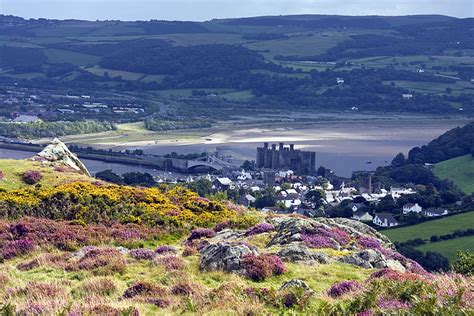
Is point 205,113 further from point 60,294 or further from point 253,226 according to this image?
point 60,294

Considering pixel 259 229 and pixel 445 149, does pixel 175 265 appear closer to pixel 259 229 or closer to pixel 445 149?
pixel 259 229

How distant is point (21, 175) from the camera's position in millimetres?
31859

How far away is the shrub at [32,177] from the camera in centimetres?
3127

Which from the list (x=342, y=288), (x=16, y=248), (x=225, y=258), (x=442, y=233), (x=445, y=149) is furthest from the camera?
(x=445, y=149)

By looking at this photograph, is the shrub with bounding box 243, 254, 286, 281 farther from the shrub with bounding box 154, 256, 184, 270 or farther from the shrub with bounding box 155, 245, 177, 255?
the shrub with bounding box 155, 245, 177, 255

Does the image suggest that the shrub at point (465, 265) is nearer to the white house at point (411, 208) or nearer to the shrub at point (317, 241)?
the shrub at point (317, 241)

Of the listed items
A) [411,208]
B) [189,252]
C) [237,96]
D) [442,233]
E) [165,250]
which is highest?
[189,252]

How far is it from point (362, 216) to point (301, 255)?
44.8m

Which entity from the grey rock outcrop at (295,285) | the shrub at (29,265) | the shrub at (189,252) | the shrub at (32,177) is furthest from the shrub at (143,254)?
the shrub at (32,177)

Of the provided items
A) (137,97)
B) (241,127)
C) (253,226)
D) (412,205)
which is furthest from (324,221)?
(137,97)

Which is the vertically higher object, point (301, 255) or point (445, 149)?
point (301, 255)

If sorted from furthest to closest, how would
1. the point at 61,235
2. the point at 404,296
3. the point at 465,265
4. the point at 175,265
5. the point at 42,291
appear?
the point at 61,235 → the point at 465,265 → the point at 175,265 → the point at 42,291 → the point at 404,296

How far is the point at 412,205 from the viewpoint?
6475 cm

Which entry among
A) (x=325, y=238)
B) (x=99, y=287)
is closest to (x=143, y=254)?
(x=99, y=287)
